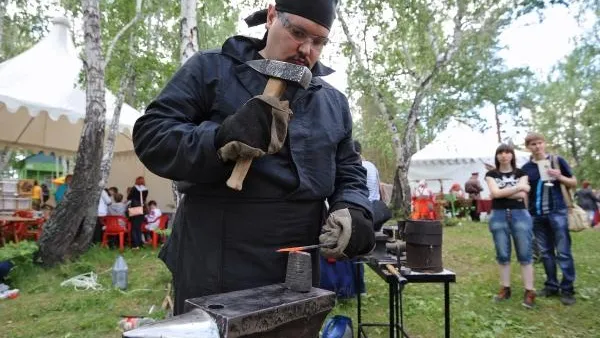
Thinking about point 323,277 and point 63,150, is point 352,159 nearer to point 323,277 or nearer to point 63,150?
point 323,277

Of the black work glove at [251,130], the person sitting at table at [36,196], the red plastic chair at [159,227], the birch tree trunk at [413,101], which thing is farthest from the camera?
the person sitting at table at [36,196]

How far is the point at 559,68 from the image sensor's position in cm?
2862

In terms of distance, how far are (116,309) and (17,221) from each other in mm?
4124

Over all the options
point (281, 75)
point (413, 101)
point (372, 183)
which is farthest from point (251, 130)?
point (413, 101)

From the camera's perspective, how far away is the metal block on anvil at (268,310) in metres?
0.94

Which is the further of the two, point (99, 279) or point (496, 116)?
point (496, 116)

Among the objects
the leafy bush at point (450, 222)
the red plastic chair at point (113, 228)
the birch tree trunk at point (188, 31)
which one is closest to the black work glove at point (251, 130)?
the birch tree trunk at point (188, 31)

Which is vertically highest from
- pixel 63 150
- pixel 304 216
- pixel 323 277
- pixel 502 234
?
pixel 63 150

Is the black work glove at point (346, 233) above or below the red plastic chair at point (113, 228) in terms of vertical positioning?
above

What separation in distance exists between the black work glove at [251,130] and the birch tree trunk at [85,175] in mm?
5644

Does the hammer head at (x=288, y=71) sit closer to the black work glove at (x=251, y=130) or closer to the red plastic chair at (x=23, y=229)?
the black work glove at (x=251, y=130)

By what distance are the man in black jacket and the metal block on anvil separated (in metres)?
0.18

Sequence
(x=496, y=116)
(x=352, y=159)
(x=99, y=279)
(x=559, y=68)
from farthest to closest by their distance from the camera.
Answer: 1. (x=559, y=68)
2. (x=496, y=116)
3. (x=99, y=279)
4. (x=352, y=159)

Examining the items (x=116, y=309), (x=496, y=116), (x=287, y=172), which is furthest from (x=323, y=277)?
(x=496, y=116)
